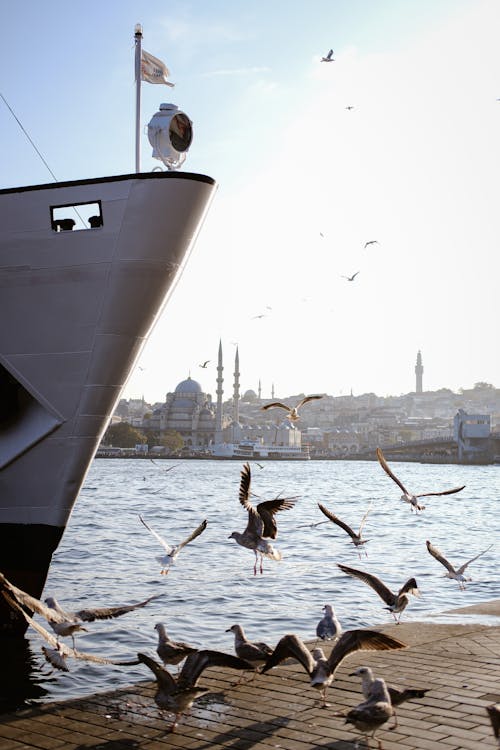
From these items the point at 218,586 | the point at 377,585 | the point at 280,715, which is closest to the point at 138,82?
the point at 377,585

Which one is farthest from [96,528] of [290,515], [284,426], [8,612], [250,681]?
[284,426]

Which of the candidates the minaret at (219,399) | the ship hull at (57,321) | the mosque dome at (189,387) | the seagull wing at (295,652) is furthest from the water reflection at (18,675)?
the mosque dome at (189,387)

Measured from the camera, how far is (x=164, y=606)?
1303cm

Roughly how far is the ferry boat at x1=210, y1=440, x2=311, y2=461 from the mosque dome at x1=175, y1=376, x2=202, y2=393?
19838mm

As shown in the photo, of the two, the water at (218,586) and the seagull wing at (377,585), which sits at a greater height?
the seagull wing at (377,585)

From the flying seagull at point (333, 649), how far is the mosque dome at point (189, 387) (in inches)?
7355

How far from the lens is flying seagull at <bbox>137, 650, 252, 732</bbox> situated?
623 centimetres

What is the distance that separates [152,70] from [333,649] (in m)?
7.65

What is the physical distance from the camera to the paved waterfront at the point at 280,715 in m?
5.91

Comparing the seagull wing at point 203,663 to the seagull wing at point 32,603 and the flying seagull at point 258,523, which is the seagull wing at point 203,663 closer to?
the seagull wing at point 32,603

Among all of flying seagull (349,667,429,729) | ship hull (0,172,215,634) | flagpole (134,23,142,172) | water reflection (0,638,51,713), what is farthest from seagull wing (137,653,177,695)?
flagpole (134,23,142,172)

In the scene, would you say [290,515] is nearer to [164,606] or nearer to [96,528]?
[96,528]

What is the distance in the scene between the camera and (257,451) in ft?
560

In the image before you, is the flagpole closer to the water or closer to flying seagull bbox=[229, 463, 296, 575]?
flying seagull bbox=[229, 463, 296, 575]
